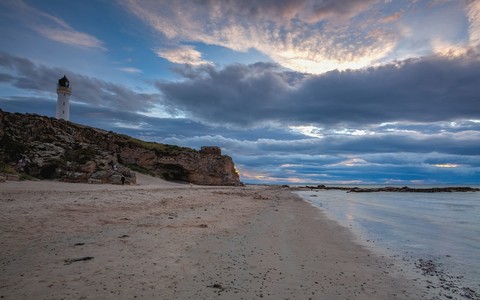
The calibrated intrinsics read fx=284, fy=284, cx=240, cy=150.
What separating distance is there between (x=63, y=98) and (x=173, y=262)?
61.5 metres

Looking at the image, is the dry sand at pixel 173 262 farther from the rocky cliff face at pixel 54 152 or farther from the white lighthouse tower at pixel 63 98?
the white lighthouse tower at pixel 63 98

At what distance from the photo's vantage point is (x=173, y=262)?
6230 mm

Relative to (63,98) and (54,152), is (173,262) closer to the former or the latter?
(54,152)

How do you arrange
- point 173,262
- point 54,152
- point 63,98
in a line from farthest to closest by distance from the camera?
1. point 63,98
2. point 54,152
3. point 173,262

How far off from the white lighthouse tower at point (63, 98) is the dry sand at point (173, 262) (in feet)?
175

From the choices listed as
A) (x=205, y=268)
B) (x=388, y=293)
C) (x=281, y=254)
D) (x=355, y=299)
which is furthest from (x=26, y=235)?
(x=388, y=293)

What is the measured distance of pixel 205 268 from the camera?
19.7ft

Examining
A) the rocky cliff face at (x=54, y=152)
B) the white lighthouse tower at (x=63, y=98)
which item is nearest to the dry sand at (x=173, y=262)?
the rocky cliff face at (x=54, y=152)

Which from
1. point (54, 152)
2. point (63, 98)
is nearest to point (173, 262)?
point (54, 152)

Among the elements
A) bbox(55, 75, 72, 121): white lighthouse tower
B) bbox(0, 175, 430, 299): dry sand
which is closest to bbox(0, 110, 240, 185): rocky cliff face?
bbox(0, 175, 430, 299): dry sand

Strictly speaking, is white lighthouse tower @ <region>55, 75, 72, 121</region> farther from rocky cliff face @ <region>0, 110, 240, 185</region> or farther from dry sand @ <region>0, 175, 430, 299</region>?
dry sand @ <region>0, 175, 430, 299</region>

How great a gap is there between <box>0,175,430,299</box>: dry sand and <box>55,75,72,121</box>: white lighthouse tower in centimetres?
5341

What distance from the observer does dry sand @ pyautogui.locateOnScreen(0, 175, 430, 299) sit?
15.8 feet

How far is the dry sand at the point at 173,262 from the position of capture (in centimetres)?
482
